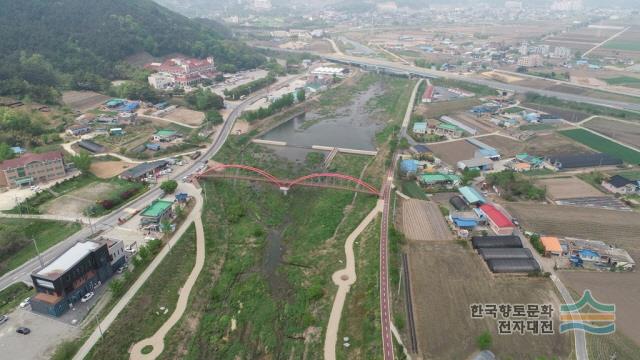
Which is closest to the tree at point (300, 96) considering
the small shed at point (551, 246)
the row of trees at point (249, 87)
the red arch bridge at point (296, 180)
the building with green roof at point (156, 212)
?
the row of trees at point (249, 87)

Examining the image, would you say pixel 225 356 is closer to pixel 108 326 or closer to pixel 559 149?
pixel 108 326

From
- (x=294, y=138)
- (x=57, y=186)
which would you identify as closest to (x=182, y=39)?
(x=294, y=138)

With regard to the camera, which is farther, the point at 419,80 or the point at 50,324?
the point at 419,80

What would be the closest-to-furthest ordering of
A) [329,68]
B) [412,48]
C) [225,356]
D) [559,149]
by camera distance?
[225,356], [559,149], [329,68], [412,48]

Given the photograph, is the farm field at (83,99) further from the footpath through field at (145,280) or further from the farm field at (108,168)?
the footpath through field at (145,280)

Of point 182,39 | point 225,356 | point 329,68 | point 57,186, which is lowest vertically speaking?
point 225,356

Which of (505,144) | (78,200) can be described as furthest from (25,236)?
(505,144)

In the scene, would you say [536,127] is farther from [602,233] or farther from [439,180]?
[602,233]
